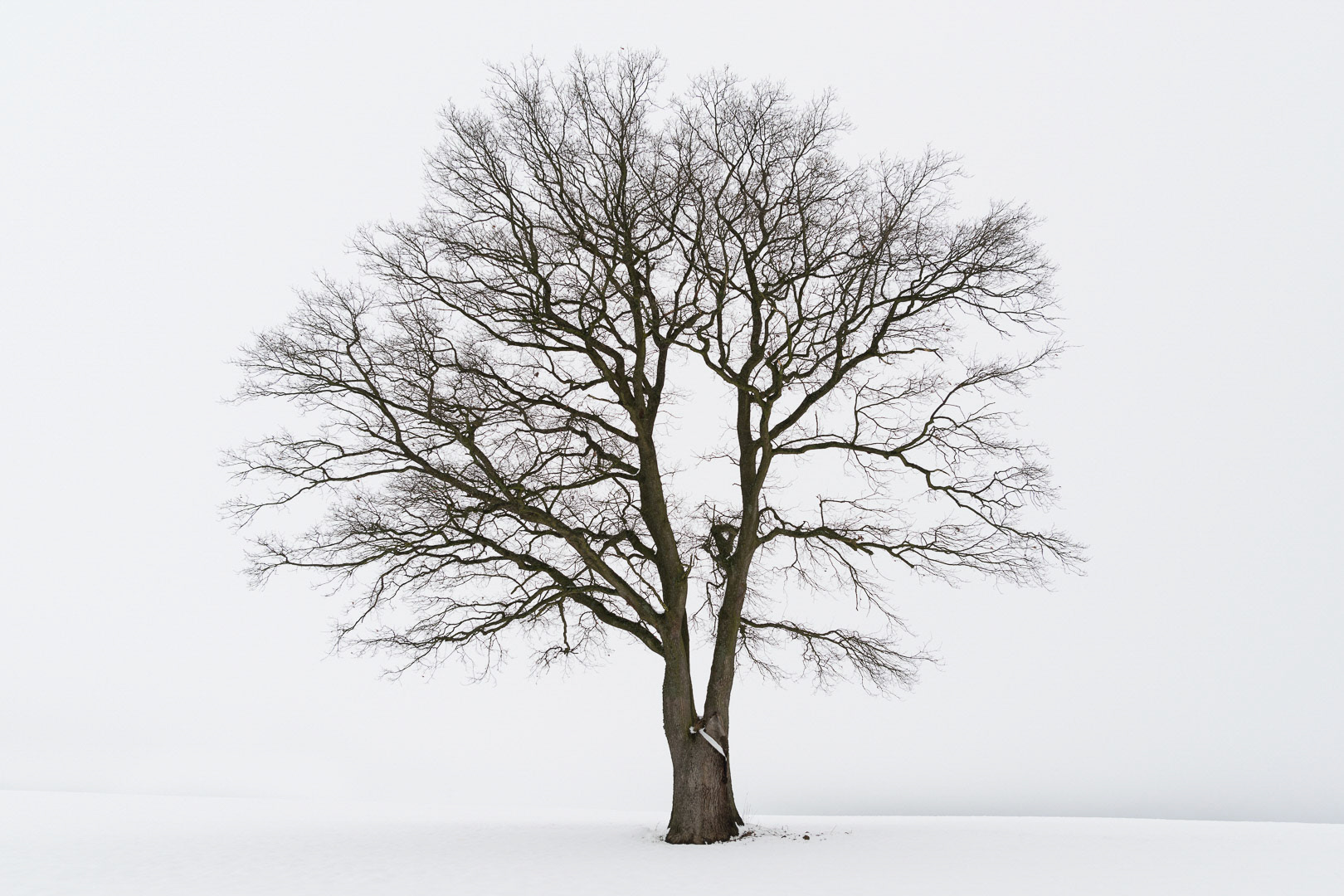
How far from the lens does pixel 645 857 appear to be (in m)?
10.9

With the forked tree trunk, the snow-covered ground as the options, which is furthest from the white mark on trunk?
the snow-covered ground

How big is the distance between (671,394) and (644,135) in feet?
10.5

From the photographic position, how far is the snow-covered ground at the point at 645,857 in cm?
933

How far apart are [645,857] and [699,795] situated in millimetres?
1429

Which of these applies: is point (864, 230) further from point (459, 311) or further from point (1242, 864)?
point (1242, 864)

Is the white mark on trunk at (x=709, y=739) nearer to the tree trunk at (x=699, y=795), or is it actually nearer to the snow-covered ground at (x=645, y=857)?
the tree trunk at (x=699, y=795)

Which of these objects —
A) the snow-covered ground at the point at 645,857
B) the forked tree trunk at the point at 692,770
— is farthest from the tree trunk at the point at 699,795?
the snow-covered ground at the point at 645,857

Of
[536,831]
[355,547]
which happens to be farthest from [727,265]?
[536,831]

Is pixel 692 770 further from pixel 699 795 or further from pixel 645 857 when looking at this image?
pixel 645 857

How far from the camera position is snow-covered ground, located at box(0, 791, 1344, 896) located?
9.33 metres

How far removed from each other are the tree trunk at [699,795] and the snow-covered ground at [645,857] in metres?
0.35

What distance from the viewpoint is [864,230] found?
12.8 metres

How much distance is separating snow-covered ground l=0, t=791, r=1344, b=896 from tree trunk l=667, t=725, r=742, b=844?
1.15 feet

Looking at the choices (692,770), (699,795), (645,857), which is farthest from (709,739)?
(645,857)
